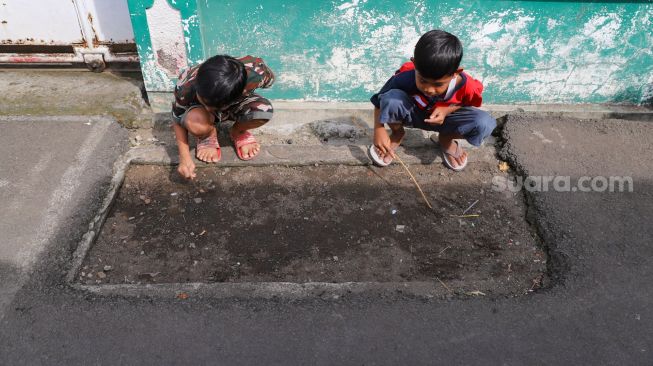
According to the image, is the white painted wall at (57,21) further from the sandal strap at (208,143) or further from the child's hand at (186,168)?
the child's hand at (186,168)

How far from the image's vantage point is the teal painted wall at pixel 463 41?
3.08 metres

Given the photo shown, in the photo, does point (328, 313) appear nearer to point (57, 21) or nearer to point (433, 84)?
point (433, 84)

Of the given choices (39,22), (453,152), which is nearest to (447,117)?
(453,152)

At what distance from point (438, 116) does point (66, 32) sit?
2.79 meters

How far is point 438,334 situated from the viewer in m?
2.04

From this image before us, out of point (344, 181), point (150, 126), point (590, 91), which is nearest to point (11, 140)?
point (150, 126)

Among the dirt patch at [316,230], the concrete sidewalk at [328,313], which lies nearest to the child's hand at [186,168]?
the dirt patch at [316,230]

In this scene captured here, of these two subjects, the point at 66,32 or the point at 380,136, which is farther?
the point at 66,32

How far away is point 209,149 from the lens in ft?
9.75

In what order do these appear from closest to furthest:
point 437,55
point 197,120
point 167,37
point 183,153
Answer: point 437,55 < point 197,120 < point 183,153 < point 167,37

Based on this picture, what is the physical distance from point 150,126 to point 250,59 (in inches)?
35.4

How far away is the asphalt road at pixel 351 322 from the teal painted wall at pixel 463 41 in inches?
51.1

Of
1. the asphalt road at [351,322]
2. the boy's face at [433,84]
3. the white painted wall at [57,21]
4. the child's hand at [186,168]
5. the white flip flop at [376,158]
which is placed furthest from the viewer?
the white painted wall at [57,21]

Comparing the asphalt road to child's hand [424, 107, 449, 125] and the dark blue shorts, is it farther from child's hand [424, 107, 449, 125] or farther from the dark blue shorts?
child's hand [424, 107, 449, 125]
